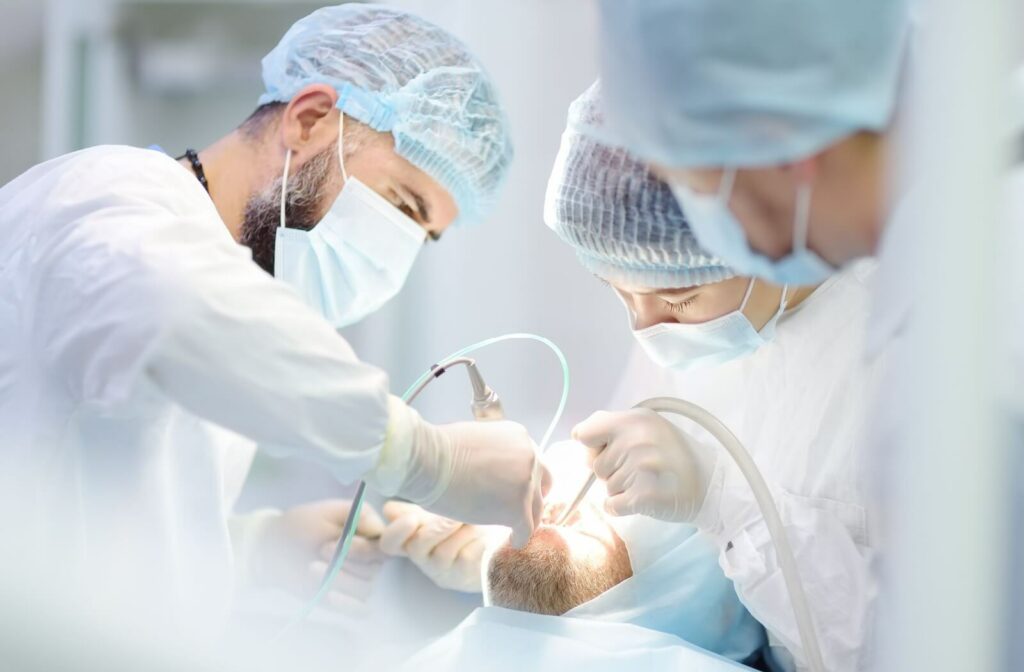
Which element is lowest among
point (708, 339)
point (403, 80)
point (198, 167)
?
point (708, 339)

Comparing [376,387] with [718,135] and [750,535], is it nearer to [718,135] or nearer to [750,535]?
[718,135]

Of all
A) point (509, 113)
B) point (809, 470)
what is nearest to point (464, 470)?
point (809, 470)

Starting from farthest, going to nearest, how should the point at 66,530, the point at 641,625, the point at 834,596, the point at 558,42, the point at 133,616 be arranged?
the point at 558,42
the point at 641,625
the point at 834,596
the point at 66,530
the point at 133,616

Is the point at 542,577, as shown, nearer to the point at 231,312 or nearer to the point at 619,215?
the point at 619,215

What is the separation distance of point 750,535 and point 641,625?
0.89 ft

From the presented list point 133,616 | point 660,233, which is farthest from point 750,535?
point 133,616

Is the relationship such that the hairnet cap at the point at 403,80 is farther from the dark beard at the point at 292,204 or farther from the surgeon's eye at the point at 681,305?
the surgeon's eye at the point at 681,305

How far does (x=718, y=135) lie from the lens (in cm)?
91

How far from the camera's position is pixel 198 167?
1564 mm

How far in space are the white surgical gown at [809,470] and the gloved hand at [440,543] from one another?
464 millimetres

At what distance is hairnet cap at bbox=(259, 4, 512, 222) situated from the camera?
1.55m

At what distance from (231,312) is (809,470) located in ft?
3.08

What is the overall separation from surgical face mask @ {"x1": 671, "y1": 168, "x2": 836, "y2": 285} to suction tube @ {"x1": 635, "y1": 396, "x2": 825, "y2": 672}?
45cm

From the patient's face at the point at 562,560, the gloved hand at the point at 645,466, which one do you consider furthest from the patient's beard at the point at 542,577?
the gloved hand at the point at 645,466
